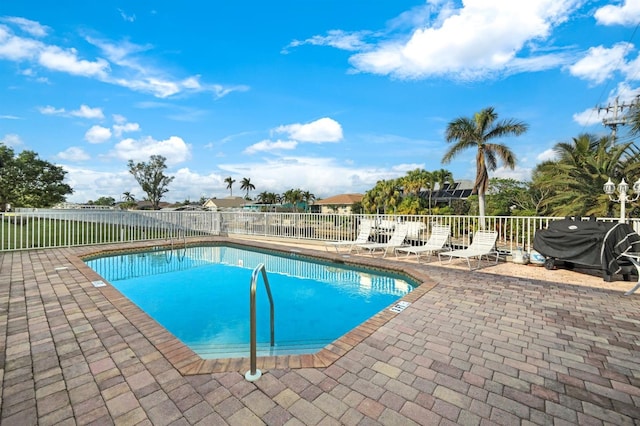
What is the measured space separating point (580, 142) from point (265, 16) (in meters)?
14.2

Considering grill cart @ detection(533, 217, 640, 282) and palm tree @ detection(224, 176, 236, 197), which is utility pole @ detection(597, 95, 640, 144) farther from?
palm tree @ detection(224, 176, 236, 197)

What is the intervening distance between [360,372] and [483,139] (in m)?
18.6

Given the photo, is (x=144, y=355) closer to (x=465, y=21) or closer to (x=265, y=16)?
(x=465, y=21)

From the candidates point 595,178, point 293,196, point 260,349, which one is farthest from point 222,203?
point 260,349

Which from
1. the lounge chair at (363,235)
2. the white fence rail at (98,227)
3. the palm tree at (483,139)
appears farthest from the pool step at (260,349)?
the palm tree at (483,139)

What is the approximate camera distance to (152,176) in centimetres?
3988

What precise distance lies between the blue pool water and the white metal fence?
2049mm

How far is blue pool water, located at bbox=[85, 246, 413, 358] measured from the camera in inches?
145

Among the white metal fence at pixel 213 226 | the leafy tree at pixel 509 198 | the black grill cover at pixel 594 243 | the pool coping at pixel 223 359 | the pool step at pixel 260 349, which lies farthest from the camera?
the leafy tree at pixel 509 198

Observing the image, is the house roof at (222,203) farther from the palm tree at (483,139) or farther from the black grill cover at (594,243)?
the black grill cover at (594,243)

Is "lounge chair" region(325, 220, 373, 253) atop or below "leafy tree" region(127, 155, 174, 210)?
below

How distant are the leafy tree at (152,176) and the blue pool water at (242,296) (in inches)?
1414

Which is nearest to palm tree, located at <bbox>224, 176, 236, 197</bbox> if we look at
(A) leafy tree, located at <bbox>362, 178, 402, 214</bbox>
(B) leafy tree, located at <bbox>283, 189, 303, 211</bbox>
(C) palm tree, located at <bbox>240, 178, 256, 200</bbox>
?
(C) palm tree, located at <bbox>240, 178, 256, 200</bbox>

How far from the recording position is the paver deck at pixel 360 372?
1.81 metres
